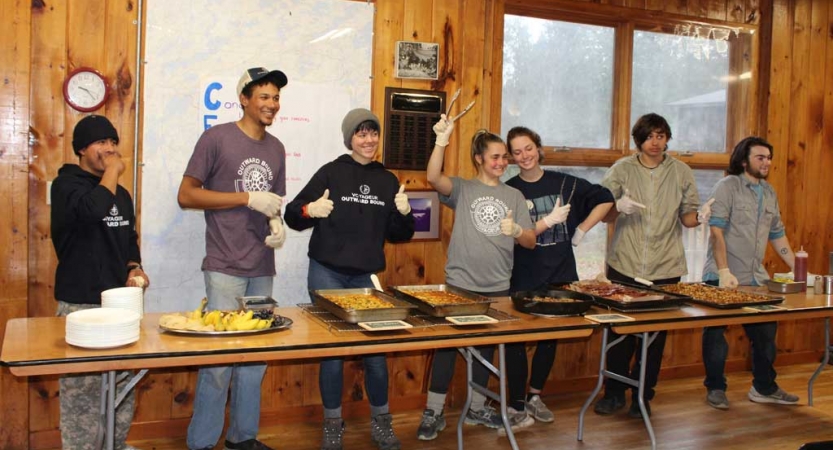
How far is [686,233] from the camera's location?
5074 mm

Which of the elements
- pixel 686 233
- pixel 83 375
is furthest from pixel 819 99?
pixel 83 375

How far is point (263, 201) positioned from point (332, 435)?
119cm

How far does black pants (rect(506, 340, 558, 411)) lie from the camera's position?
12.5 feet

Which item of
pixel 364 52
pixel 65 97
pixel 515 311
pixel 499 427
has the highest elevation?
pixel 364 52

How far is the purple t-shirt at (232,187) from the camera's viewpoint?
10.3 ft

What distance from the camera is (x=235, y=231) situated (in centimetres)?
315

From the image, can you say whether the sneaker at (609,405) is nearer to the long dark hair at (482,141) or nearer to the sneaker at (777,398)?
the sneaker at (777,398)

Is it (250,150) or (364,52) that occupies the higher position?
(364,52)

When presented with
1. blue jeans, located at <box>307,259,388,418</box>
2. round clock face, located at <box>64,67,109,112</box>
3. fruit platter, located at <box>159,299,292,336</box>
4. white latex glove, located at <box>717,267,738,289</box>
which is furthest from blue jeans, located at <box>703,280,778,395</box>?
round clock face, located at <box>64,67,109,112</box>

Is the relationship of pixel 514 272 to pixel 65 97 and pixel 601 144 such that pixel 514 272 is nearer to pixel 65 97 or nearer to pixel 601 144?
pixel 601 144

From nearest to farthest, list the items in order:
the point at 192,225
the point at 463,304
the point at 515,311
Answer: the point at 463,304, the point at 515,311, the point at 192,225

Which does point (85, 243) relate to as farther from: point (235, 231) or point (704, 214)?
point (704, 214)

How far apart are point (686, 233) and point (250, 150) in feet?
10.6

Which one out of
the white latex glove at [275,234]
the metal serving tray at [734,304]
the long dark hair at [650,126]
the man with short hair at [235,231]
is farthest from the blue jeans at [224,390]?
the long dark hair at [650,126]
